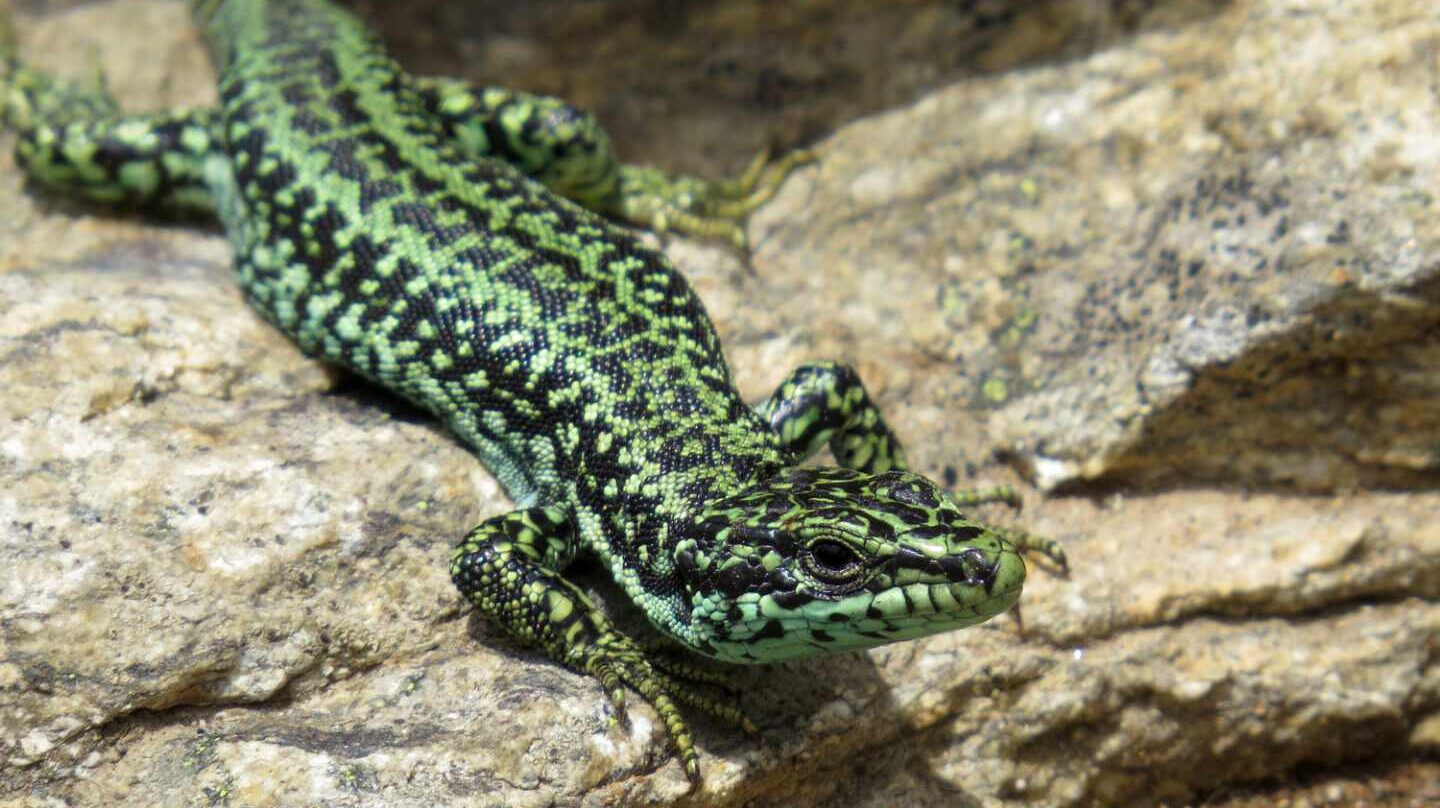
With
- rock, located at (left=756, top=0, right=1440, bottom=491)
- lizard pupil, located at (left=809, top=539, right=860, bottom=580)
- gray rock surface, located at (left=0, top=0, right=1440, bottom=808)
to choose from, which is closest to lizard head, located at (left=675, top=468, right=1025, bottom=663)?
lizard pupil, located at (left=809, top=539, right=860, bottom=580)

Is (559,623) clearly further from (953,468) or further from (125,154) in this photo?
(125,154)

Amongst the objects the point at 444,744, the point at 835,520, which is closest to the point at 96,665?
the point at 444,744

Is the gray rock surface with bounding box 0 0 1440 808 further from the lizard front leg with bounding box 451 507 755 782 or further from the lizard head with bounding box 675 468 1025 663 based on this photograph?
the lizard head with bounding box 675 468 1025 663

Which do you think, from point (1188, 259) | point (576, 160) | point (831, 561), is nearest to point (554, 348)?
point (831, 561)

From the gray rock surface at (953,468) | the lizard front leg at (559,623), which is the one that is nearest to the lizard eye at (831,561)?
the lizard front leg at (559,623)

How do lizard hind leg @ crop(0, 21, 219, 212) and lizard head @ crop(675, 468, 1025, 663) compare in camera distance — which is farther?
lizard hind leg @ crop(0, 21, 219, 212)

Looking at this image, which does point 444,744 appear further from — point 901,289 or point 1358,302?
point 1358,302
